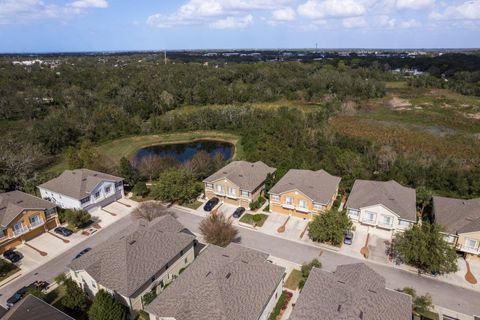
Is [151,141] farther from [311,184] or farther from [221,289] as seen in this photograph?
[221,289]

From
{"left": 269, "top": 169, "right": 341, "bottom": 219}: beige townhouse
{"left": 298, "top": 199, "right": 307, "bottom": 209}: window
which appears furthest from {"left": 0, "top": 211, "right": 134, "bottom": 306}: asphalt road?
{"left": 298, "top": 199, "right": 307, "bottom": 209}: window

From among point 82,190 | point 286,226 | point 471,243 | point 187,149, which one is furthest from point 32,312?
point 187,149

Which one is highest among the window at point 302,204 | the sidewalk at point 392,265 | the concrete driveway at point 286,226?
the window at point 302,204

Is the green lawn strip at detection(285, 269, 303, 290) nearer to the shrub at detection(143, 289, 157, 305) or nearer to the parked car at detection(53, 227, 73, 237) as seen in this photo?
the shrub at detection(143, 289, 157, 305)

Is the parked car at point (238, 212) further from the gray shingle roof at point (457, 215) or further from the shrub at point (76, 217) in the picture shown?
the gray shingle roof at point (457, 215)

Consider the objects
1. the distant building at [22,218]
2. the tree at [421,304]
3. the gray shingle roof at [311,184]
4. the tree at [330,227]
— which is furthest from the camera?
the gray shingle roof at [311,184]

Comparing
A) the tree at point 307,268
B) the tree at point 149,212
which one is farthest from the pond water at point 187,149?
the tree at point 307,268
